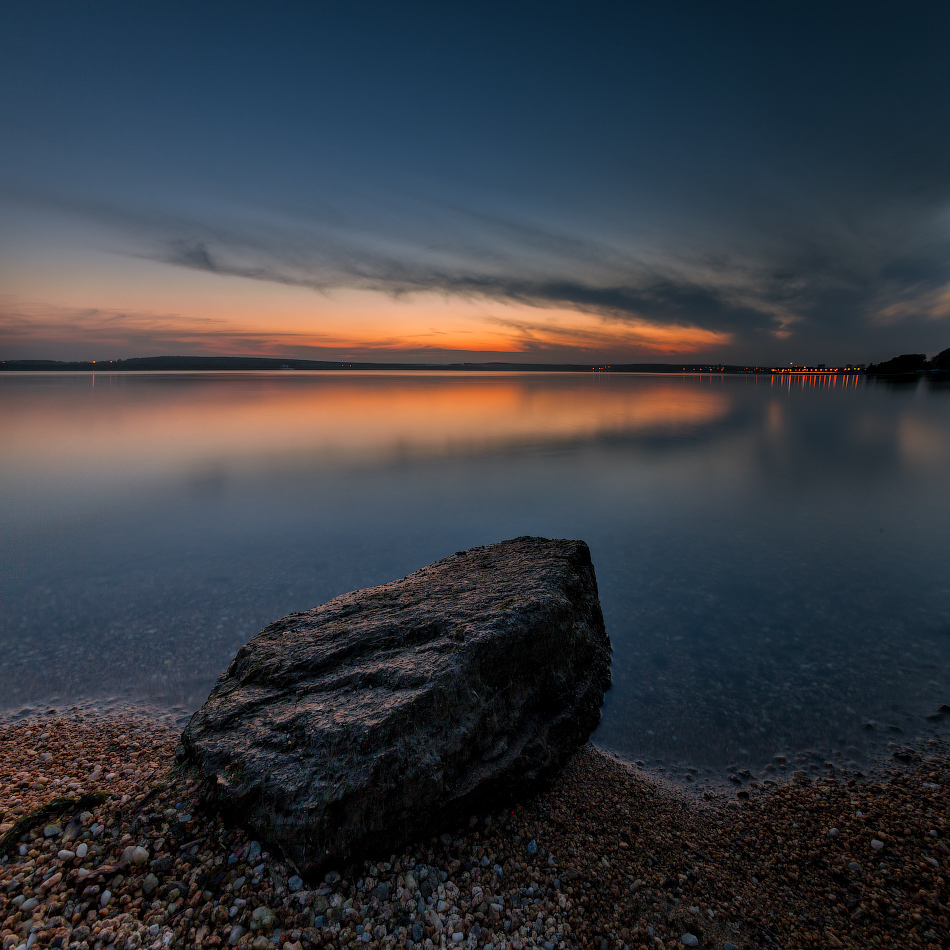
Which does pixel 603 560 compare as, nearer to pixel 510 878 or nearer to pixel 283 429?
pixel 510 878

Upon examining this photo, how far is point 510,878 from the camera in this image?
2.52 metres

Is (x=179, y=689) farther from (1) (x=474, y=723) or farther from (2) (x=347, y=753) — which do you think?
(1) (x=474, y=723)

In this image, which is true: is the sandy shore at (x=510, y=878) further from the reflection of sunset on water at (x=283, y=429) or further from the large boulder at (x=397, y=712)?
the reflection of sunset on water at (x=283, y=429)

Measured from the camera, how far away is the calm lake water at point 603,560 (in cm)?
437

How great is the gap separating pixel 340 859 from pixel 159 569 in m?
6.42

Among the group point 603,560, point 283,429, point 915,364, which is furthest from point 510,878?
point 915,364

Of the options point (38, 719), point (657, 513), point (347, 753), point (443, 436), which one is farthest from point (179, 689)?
point (443, 436)

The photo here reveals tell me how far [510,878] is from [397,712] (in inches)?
40.7

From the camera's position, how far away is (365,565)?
24.8 ft

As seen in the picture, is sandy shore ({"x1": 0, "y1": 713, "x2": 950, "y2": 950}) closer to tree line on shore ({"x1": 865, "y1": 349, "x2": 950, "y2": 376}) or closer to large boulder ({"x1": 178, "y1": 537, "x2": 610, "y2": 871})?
large boulder ({"x1": 178, "y1": 537, "x2": 610, "y2": 871})

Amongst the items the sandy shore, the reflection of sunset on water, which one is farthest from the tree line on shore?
the sandy shore

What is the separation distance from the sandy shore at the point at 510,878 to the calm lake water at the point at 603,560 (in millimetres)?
821

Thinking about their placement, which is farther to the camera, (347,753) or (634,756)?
(634,756)

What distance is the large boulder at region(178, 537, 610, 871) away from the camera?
253cm
